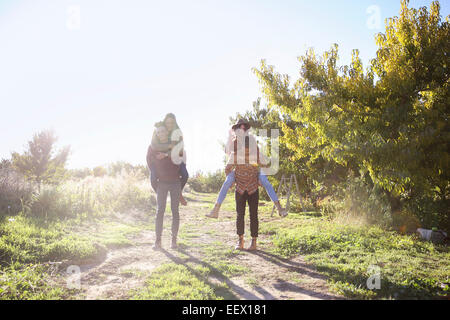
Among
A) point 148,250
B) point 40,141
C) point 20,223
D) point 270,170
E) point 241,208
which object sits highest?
point 40,141

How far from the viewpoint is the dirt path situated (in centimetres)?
354

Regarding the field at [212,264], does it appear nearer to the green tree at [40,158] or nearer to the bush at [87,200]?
Answer: the bush at [87,200]

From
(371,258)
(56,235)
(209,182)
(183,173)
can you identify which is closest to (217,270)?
(183,173)

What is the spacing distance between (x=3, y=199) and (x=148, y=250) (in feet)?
16.8

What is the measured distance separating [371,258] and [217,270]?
272 centimetres

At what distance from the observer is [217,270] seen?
441cm

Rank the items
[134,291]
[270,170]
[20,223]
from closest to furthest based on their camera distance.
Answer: [134,291] < [20,223] < [270,170]

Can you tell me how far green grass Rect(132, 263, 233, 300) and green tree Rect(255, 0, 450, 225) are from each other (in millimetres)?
4084

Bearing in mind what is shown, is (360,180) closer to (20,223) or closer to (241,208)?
(241,208)

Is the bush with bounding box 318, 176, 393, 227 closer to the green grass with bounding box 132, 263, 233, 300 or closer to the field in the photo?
the field

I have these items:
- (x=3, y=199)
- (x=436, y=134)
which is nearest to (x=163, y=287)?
(x=436, y=134)

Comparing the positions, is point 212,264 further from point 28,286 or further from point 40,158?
point 40,158

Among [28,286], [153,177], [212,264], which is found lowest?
[212,264]
